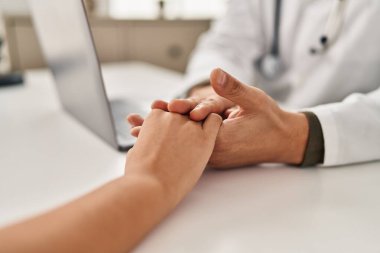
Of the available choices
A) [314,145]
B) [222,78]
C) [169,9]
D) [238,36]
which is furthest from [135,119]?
[169,9]

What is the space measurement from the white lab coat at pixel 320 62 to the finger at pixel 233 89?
0.13m

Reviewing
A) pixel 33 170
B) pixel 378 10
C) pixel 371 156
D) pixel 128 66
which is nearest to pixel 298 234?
pixel 371 156

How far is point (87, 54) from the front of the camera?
0.50 meters

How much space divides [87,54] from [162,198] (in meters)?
0.27

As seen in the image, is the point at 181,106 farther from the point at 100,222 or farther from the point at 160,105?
the point at 100,222

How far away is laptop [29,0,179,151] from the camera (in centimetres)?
49

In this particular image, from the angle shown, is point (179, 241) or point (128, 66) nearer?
point (179, 241)

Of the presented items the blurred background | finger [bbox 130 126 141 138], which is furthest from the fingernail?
the blurred background

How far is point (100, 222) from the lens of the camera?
30cm

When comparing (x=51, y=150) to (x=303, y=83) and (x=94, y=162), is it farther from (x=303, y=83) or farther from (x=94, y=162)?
(x=303, y=83)

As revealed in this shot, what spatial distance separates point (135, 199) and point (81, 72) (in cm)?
32

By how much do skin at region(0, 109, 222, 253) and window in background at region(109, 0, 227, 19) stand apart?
1.10 metres

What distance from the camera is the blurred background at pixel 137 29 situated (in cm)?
135

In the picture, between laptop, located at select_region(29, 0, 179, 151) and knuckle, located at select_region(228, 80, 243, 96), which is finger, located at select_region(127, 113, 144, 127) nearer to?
laptop, located at select_region(29, 0, 179, 151)
